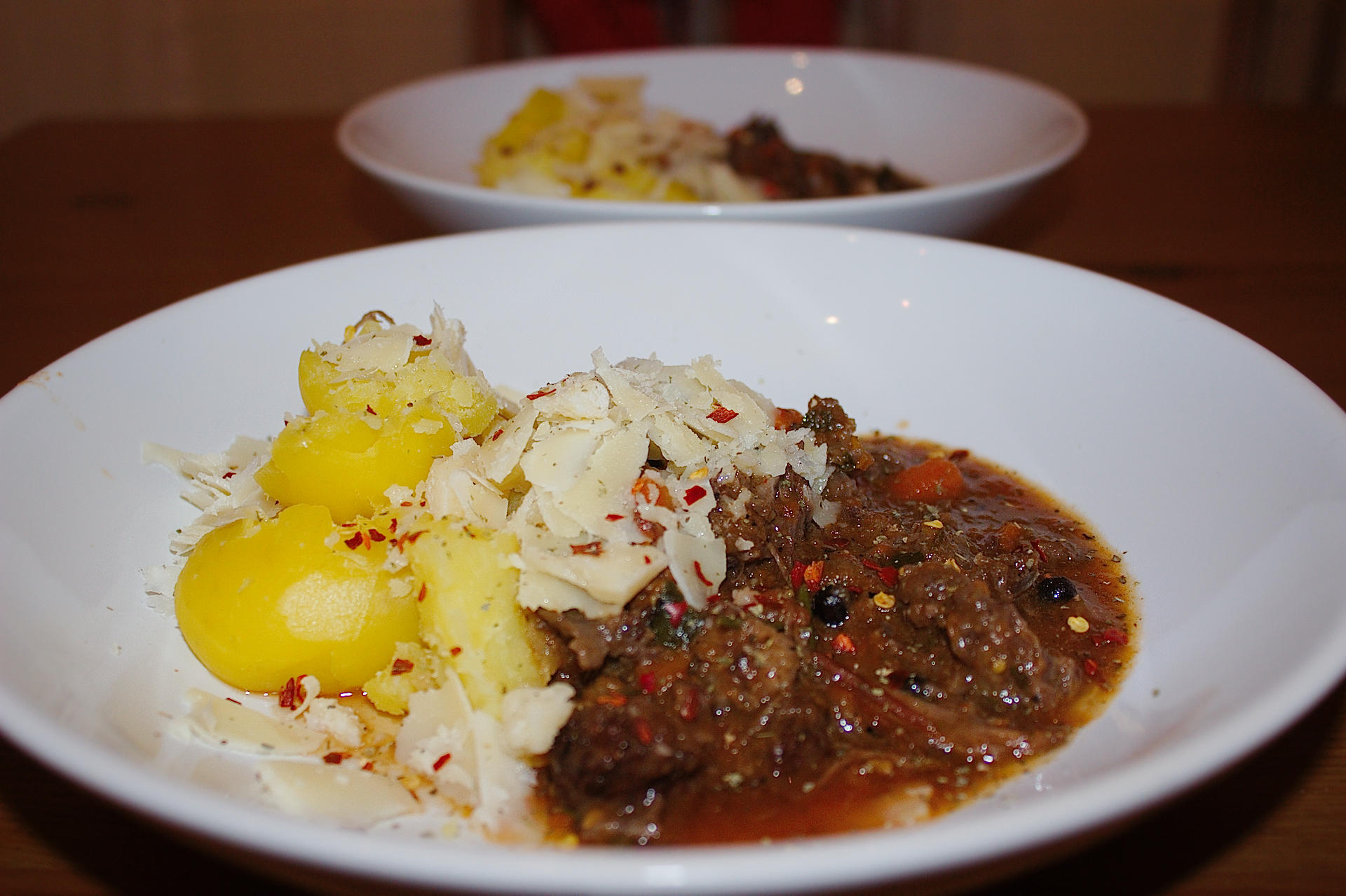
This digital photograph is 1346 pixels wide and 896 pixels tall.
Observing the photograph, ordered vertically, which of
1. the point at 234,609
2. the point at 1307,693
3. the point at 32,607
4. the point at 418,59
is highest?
the point at 1307,693

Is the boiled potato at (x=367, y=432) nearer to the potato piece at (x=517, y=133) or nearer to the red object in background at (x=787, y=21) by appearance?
the potato piece at (x=517, y=133)

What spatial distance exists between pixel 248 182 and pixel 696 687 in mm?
4208

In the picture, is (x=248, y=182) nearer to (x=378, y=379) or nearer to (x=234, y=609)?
(x=378, y=379)

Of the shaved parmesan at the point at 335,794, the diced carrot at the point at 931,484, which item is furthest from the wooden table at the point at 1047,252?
the diced carrot at the point at 931,484

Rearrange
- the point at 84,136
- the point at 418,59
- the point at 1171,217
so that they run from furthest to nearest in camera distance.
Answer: the point at 418,59
the point at 84,136
the point at 1171,217

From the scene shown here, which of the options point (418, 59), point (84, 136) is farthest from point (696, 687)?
point (418, 59)

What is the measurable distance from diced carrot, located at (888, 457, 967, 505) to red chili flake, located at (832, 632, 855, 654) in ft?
2.05

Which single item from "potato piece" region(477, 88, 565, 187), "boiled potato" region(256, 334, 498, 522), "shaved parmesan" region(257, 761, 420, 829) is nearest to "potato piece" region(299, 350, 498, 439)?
"boiled potato" region(256, 334, 498, 522)

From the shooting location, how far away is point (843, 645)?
2277 mm

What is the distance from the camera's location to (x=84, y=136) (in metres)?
5.91

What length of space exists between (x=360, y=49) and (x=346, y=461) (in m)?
8.14

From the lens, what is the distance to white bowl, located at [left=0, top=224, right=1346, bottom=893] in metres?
1.34

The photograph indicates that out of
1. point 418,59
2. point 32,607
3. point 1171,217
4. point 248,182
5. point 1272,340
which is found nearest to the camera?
point 32,607

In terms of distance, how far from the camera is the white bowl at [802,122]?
11.5 ft
